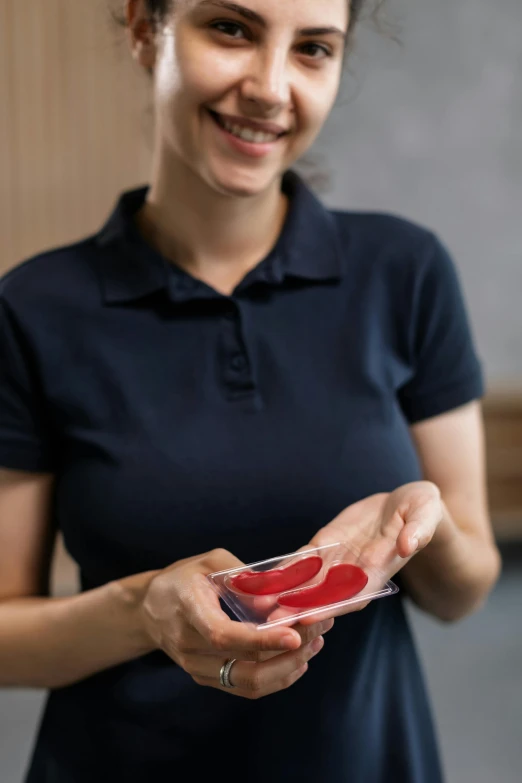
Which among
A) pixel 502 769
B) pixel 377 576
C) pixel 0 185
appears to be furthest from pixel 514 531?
pixel 377 576

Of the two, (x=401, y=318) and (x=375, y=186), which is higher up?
(x=401, y=318)

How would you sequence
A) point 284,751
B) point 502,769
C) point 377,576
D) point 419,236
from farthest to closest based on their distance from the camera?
point 502,769 < point 419,236 < point 284,751 < point 377,576

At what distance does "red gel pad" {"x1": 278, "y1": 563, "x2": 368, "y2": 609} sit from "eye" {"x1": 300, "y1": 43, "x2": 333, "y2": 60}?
17.8 inches

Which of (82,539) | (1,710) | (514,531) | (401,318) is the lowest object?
(1,710)

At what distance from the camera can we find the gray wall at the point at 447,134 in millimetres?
2059

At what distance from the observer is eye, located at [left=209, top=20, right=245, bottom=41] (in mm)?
744

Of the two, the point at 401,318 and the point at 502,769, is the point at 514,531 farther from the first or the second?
the point at 401,318

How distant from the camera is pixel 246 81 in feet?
2.44

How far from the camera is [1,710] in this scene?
1917 mm

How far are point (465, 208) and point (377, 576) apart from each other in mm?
1695

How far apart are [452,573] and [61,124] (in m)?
1.34

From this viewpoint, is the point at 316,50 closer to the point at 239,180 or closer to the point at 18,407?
the point at 239,180

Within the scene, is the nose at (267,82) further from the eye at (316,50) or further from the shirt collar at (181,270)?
the shirt collar at (181,270)

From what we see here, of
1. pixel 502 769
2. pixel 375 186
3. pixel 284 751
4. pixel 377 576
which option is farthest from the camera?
pixel 375 186
